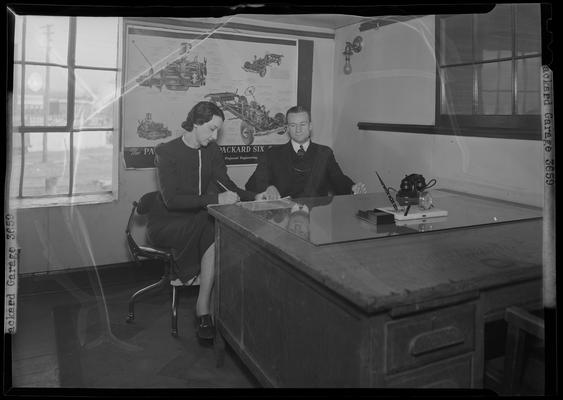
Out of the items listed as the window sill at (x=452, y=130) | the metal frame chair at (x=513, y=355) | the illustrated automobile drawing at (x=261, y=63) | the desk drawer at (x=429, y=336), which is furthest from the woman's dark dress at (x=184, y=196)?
the metal frame chair at (x=513, y=355)

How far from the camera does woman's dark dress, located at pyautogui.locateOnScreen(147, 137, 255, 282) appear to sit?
3.67 ft

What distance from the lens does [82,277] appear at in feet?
3.62

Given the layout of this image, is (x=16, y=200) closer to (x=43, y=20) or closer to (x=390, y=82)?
(x=43, y=20)

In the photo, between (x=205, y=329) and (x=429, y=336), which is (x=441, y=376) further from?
(x=205, y=329)

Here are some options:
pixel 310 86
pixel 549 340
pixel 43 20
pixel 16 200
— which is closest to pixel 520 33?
pixel 310 86

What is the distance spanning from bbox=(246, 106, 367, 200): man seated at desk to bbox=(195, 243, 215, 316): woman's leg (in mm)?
232

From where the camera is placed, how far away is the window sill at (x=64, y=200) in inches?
42.2

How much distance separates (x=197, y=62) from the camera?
1108 mm

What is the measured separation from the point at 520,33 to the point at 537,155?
0.34 m

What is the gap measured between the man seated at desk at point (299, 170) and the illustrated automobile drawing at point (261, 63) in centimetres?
13

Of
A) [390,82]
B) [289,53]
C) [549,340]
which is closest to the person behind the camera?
[549,340]

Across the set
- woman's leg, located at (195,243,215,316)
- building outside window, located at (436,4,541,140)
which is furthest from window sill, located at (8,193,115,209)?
building outside window, located at (436,4,541,140)

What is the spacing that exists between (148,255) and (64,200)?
0.77 ft

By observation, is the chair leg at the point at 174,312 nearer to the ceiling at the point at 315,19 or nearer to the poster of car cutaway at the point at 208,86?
the poster of car cutaway at the point at 208,86
